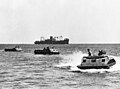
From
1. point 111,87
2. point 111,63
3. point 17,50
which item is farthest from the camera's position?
point 17,50

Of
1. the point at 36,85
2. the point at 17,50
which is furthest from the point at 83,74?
the point at 17,50

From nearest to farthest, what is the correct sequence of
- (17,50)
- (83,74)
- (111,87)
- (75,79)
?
(111,87), (75,79), (83,74), (17,50)

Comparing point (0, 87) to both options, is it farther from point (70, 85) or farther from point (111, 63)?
point (111, 63)

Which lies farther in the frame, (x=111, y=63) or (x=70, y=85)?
(x=111, y=63)

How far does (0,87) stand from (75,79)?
11701 mm

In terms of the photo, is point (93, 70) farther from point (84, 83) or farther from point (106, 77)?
point (84, 83)

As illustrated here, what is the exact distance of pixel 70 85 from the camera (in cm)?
3944

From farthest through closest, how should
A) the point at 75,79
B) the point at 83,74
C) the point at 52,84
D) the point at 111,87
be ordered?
the point at 83,74 < the point at 75,79 < the point at 52,84 < the point at 111,87

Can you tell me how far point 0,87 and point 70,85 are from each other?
9.07m

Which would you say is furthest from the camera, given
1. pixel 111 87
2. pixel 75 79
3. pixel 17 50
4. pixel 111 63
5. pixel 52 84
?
pixel 17 50

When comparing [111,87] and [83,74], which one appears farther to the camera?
[83,74]

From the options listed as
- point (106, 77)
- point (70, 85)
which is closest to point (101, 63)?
point (106, 77)

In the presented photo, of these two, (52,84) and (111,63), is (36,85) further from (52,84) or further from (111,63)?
(111,63)

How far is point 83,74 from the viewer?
5066 centimetres
